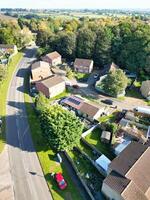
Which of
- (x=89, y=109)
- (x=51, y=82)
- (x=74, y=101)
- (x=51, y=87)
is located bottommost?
(x=89, y=109)

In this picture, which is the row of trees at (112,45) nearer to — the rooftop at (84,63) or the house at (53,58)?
the house at (53,58)

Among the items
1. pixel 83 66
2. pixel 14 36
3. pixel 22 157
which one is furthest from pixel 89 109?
pixel 14 36

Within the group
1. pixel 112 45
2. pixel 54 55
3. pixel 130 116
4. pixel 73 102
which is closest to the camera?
pixel 130 116

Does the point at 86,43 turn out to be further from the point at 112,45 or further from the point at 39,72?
the point at 39,72

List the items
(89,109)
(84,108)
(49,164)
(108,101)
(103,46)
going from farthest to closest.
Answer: (103,46) < (108,101) < (84,108) < (89,109) < (49,164)

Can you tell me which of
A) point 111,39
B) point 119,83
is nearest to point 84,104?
point 119,83

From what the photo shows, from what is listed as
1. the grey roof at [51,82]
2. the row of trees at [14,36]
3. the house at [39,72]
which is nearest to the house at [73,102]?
the grey roof at [51,82]

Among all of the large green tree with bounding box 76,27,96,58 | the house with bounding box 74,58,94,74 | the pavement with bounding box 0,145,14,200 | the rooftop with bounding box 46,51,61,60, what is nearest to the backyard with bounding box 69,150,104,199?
the pavement with bounding box 0,145,14,200

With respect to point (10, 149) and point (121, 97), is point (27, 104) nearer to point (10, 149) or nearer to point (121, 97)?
point (10, 149)
